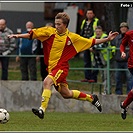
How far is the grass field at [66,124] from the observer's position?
12.4 m

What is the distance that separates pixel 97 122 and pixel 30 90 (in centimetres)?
479

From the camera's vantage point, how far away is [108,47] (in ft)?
59.9

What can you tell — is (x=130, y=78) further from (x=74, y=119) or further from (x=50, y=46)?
(x=50, y=46)

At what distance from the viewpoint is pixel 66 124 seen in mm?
13547

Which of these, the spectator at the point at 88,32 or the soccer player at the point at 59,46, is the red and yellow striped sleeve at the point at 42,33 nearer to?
the soccer player at the point at 59,46

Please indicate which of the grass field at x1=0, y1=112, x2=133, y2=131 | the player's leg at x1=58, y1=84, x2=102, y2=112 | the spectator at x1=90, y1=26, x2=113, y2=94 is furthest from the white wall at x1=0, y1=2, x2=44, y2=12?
the player's leg at x1=58, y1=84, x2=102, y2=112

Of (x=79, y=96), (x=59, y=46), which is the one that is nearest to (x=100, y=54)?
(x=79, y=96)

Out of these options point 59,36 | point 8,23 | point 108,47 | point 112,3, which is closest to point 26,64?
point 108,47

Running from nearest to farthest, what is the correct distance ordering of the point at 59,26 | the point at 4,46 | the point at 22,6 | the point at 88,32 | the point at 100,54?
the point at 59,26 → the point at 100,54 → the point at 88,32 → the point at 4,46 → the point at 22,6

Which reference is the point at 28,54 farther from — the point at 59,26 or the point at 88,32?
the point at 59,26

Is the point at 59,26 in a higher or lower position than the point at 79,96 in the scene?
higher

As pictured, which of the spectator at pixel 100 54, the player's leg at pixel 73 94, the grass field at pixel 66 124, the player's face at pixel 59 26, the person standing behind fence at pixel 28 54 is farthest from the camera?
the person standing behind fence at pixel 28 54

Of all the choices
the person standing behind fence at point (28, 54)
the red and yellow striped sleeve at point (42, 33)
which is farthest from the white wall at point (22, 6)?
the red and yellow striped sleeve at point (42, 33)

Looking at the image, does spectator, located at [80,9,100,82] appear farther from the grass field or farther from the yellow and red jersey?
the yellow and red jersey
